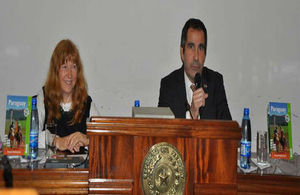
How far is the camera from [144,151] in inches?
50.9

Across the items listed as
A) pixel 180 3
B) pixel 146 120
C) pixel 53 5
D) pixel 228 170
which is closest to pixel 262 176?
pixel 228 170

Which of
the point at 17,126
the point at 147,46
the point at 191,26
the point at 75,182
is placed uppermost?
the point at 191,26

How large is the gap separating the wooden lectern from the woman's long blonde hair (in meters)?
1.36

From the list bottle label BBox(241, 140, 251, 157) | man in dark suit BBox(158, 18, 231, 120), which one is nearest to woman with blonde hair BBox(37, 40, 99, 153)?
man in dark suit BBox(158, 18, 231, 120)

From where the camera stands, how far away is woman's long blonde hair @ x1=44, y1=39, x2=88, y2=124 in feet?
8.54

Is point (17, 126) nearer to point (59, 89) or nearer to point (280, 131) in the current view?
point (59, 89)

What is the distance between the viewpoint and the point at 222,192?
4.33ft

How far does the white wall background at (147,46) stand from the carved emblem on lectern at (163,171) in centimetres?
181

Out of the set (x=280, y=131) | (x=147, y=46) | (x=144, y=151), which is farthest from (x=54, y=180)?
(x=147, y=46)

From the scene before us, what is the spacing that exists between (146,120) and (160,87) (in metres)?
1.80

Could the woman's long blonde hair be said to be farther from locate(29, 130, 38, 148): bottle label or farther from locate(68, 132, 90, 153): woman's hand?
locate(29, 130, 38, 148): bottle label

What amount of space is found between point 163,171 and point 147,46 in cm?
189

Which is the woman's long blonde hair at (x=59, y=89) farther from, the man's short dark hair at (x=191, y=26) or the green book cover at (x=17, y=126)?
the man's short dark hair at (x=191, y=26)

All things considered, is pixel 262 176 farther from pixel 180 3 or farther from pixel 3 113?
pixel 3 113
